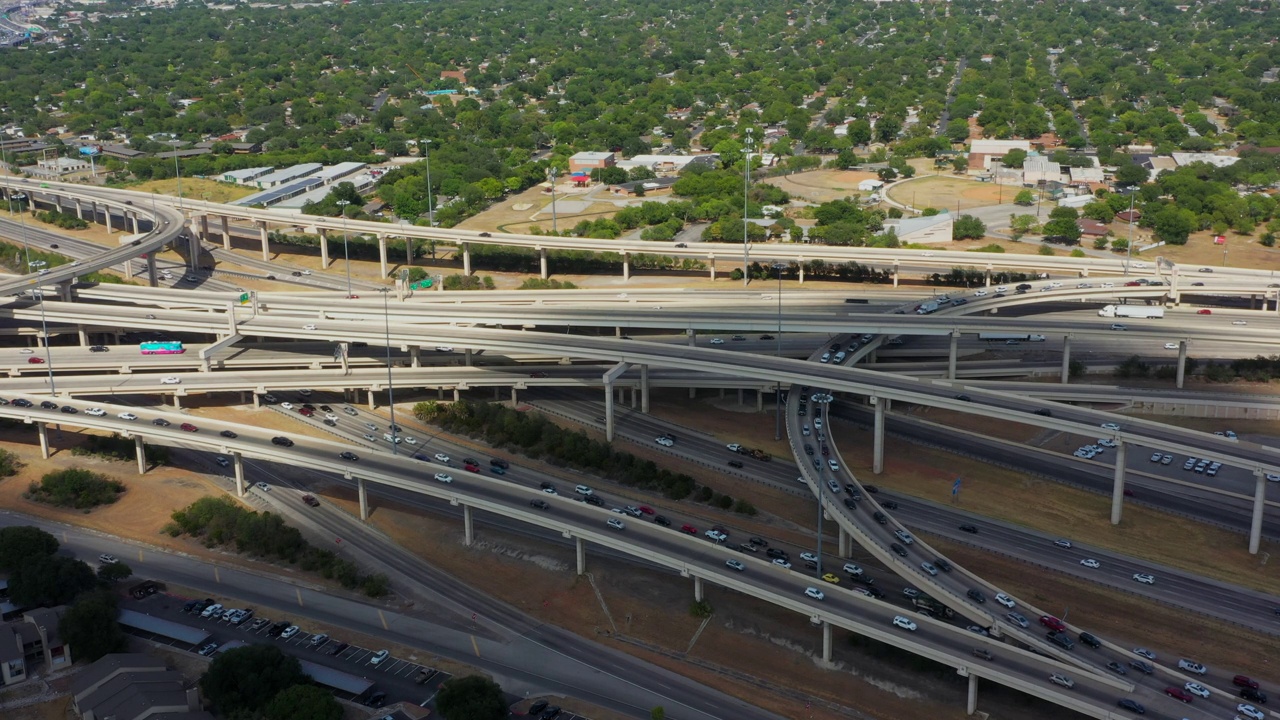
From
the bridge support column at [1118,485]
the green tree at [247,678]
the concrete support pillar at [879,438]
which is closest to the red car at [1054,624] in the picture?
the bridge support column at [1118,485]

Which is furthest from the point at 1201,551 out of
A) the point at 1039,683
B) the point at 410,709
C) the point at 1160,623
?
the point at 410,709

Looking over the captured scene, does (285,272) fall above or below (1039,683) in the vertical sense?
above

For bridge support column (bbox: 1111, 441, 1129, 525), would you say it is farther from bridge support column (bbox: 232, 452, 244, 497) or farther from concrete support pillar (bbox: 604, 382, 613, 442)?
bridge support column (bbox: 232, 452, 244, 497)

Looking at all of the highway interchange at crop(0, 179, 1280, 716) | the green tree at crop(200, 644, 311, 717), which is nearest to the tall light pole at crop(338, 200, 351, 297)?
the highway interchange at crop(0, 179, 1280, 716)

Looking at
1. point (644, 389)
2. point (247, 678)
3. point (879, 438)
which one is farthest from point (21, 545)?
point (879, 438)

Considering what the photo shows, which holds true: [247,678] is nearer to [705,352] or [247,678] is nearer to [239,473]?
[239,473]

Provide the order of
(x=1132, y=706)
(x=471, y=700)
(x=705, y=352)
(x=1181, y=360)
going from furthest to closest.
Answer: (x=1181, y=360)
(x=705, y=352)
(x=471, y=700)
(x=1132, y=706)

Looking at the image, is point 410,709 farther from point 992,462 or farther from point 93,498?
point 992,462
